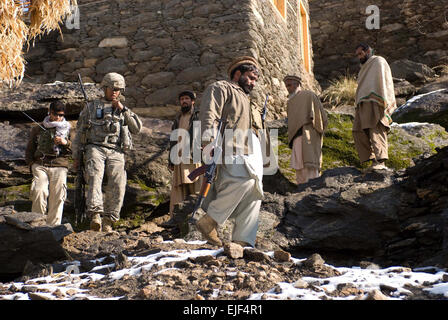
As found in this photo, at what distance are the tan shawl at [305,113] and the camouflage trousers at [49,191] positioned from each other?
2.86m

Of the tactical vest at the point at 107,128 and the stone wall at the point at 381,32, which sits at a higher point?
the stone wall at the point at 381,32

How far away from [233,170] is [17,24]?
2.90 meters

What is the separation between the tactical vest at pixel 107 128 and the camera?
5.95 meters

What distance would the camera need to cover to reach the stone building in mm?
8945

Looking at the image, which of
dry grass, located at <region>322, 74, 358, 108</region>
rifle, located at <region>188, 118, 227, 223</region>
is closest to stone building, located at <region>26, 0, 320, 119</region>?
dry grass, located at <region>322, 74, 358, 108</region>

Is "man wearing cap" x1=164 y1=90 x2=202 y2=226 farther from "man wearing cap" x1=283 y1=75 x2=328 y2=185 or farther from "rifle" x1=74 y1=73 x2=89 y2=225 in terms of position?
"man wearing cap" x1=283 y1=75 x2=328 y2=185

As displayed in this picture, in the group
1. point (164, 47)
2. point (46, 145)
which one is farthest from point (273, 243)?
point (164, 47)

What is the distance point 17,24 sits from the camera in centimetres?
544

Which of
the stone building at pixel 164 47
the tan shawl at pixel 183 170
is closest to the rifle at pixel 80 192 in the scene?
the tan shawl at pixel 183 170

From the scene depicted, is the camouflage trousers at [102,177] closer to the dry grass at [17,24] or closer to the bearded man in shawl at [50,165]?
the bearded man in shawl at [50,165]

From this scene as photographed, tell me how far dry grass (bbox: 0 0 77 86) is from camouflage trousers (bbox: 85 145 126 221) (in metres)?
1.16

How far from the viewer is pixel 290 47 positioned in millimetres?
11156

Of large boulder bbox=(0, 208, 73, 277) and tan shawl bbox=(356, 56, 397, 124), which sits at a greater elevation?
tan shawl bbox=(356, 56, 397, 124)
